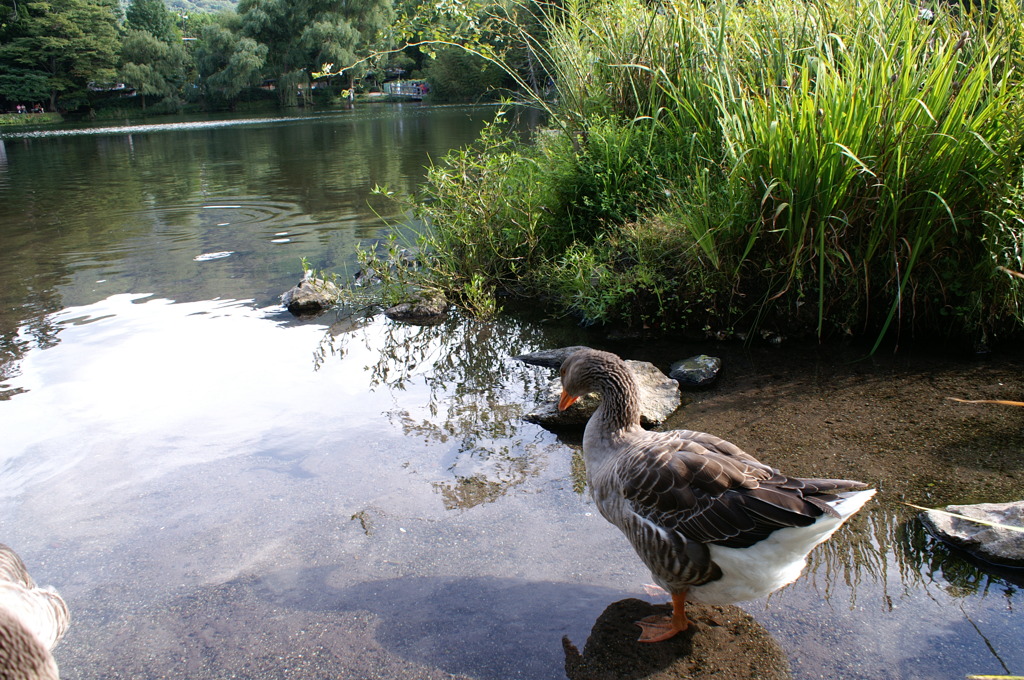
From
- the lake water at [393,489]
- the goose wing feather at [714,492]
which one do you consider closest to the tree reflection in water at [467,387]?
the lake water at [393,489]

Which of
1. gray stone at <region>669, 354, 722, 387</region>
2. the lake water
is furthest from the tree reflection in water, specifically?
gray stone at <region>669, 354, 722, 387</region>

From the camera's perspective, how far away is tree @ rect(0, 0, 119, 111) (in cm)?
5191

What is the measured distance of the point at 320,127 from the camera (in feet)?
113

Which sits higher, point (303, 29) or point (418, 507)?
point (303, 29)

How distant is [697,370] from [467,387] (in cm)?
187

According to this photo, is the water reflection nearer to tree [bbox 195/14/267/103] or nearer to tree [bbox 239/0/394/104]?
tree [bbox 195/14/267/103]

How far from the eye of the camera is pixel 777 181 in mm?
5211

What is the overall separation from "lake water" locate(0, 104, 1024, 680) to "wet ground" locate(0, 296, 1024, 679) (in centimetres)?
2

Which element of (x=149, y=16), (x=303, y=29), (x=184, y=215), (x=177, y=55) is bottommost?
(x=184, y=215)

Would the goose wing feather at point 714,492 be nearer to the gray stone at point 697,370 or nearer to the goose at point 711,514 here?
the goose at point 711,514

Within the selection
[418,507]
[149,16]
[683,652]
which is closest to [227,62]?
[149,16]

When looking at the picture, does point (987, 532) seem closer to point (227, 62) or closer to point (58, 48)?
point (227, 62)

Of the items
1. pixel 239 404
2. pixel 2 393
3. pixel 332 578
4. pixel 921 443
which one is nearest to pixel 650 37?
pixel 921 443

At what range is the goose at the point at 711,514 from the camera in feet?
8.81
